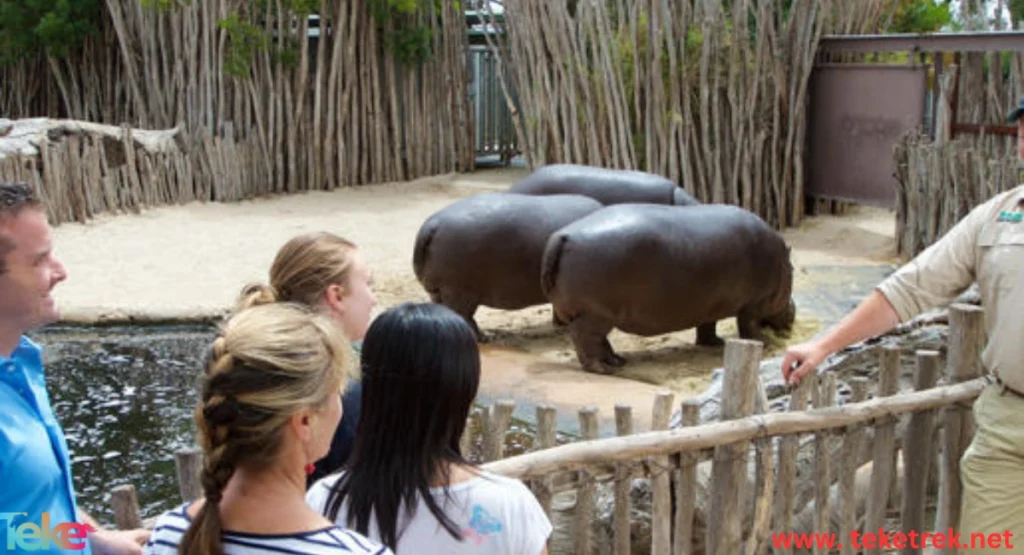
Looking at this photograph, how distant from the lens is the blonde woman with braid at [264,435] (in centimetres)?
151

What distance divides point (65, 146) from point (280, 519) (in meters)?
9.95

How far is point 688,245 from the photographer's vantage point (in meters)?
6.78

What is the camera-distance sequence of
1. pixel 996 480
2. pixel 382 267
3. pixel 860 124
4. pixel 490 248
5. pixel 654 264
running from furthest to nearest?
1. pixel 860 124
2. pixel 382 267
3. pixel 490 248
4. pixel 654 264
5. pixel 996 480

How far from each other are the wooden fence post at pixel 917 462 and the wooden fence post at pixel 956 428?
0.04 m

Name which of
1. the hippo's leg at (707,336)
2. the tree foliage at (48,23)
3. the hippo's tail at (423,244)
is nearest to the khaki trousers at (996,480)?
the hippo's leg at (707,336)

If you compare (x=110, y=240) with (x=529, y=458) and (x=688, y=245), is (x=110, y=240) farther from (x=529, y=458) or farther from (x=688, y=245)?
(x=529, y=458)

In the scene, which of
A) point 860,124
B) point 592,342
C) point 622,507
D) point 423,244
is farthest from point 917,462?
point 860,124

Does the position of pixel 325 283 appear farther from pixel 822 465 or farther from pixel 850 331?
pixel 822 465

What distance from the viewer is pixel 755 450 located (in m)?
3.04

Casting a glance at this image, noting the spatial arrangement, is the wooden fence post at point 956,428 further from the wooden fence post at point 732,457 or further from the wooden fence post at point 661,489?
the wooden fence post at point 661,489

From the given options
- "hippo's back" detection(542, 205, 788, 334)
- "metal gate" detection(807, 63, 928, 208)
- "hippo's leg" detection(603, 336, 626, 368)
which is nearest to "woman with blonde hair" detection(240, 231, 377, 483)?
"hippo's back" detection(542, 205, 788, 334)

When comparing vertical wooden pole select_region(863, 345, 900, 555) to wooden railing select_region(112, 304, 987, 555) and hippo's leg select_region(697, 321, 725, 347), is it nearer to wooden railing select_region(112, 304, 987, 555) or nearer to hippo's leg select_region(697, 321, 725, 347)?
wooden railing select_region(112, 304, 987, 555)

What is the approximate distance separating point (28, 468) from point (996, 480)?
1.92 m

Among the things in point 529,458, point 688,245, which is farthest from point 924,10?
point 529,458
